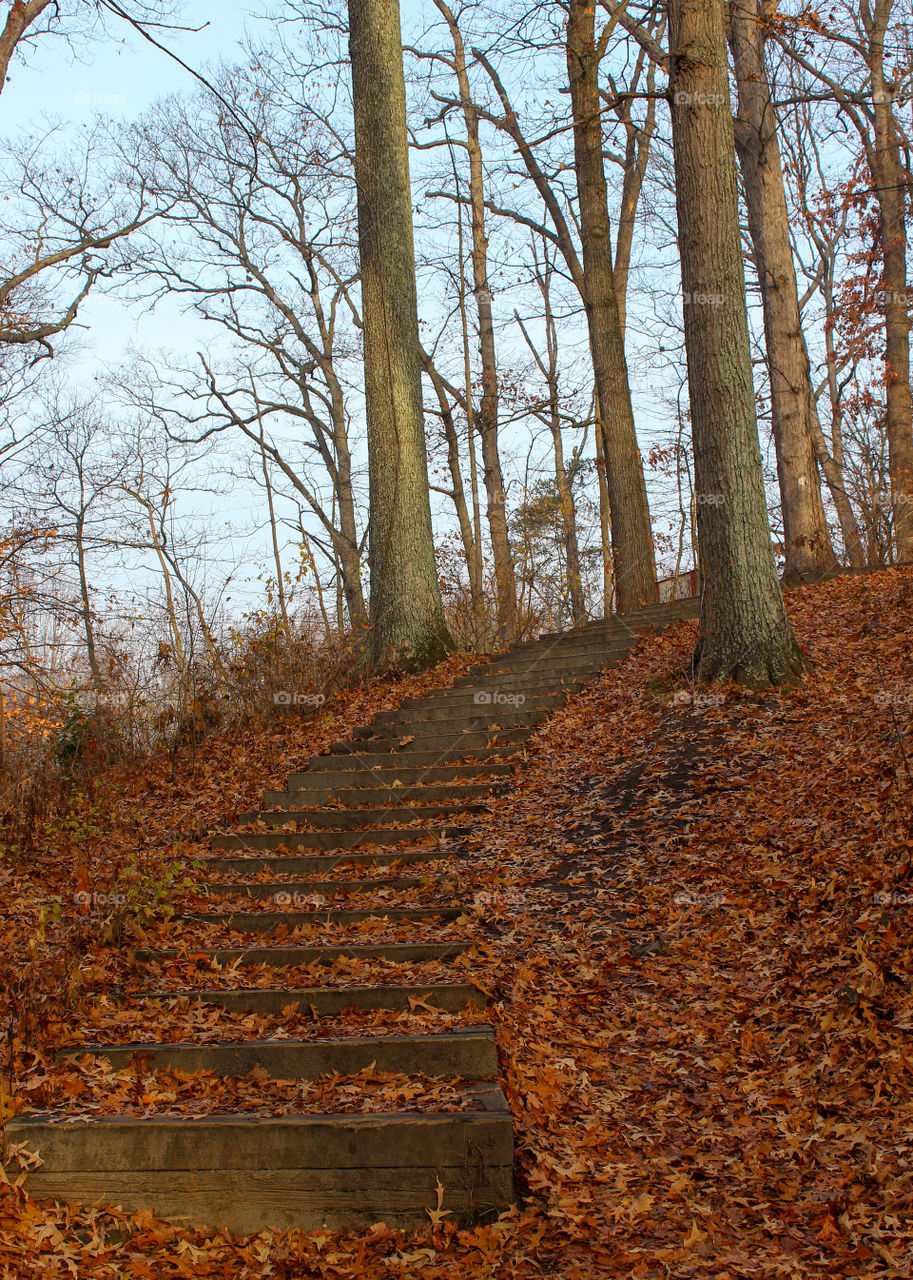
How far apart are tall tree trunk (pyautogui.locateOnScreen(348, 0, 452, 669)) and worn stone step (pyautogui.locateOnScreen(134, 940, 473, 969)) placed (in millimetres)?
6251

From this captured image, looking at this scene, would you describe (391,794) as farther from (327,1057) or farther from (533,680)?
(327,1057)

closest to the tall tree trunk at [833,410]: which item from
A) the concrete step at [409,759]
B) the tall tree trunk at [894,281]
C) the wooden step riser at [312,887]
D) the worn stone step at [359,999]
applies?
the tall tree trunk at [894,281]

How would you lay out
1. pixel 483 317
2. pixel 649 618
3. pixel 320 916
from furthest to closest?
1. pixel 483 317
2. pixel 649 618
3. pixel 320 916

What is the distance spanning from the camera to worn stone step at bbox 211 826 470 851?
7234 millimetres

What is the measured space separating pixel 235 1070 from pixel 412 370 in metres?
9.37

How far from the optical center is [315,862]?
270 inches

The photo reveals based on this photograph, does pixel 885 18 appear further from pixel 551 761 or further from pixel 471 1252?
pixel 471 1252

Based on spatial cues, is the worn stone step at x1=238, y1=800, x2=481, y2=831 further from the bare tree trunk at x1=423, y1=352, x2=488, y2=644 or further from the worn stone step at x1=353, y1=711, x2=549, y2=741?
the bare tree trunk at x1=423, y1=352, x2=488, y2=644

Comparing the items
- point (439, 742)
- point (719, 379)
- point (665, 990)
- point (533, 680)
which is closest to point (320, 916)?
point (665, 990)

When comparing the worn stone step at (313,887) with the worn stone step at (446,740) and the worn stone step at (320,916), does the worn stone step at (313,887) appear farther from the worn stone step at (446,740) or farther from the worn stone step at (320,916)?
the worn stone step at (446,740)

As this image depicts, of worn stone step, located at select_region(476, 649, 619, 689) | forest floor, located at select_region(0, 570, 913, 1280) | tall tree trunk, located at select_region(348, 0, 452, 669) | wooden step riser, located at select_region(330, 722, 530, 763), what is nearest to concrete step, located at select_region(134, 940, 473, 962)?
forest floor, located at select_region(0, 570, 913, 1280)

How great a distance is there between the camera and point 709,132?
857cm

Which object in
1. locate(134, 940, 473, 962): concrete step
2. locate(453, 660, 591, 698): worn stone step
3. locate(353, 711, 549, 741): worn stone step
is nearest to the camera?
locate(134, 940, 473, 962): concrete step

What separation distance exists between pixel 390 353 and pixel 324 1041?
30.4ft
